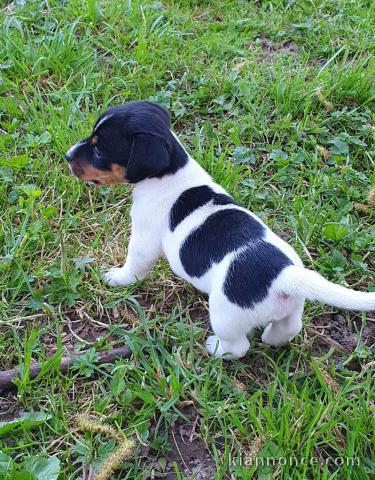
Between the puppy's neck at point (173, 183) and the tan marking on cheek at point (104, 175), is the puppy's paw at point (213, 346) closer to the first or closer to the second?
the puppy's neck at point (173, 183)

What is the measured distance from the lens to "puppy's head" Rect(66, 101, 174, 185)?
2848mm

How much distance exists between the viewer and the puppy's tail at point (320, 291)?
7.89 feet

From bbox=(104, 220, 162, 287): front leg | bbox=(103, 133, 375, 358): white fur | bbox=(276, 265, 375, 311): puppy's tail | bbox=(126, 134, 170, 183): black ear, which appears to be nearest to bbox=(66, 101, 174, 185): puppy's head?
bbox=(126, 134, 170, 183): black ear

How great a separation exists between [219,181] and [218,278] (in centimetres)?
137

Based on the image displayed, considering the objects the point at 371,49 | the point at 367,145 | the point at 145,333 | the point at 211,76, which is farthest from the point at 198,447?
the point at 371,49

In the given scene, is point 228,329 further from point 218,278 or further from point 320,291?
point 320,291

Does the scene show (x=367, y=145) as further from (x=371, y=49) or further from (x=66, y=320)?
(x=66, y=320)

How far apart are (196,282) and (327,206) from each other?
144cm

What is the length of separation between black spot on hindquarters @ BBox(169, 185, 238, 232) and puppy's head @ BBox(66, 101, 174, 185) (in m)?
0.18

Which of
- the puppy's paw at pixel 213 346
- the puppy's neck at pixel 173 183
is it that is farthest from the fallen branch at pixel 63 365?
the puppy's neck at pixel 173 183

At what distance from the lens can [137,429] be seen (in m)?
2.78

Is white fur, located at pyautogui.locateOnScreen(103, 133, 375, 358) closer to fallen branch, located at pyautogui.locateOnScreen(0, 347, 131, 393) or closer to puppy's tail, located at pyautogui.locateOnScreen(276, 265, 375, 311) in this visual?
puppy's tail, located at pyautogui.locateOnScreen(276, 265, 375, 311)

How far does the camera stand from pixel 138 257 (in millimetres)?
3262

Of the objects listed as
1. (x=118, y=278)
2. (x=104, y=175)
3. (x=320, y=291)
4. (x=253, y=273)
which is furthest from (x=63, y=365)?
(x=320, y=291)
